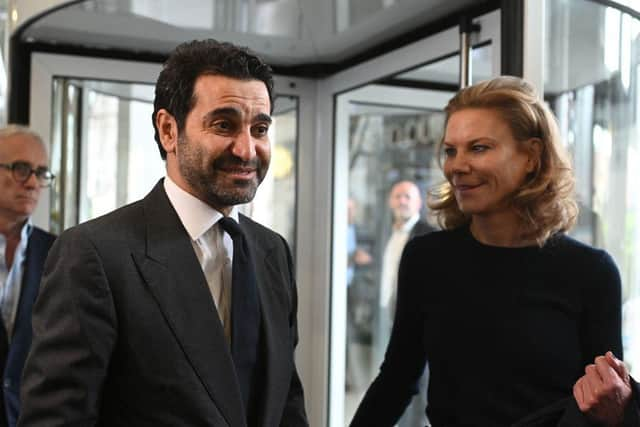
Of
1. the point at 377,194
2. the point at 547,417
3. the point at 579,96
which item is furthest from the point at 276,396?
the point at 377,194

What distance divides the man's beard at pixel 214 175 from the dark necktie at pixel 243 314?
0.21 ft

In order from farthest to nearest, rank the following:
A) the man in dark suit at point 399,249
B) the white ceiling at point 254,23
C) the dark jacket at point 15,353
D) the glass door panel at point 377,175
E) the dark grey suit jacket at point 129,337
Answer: the man in dark suit at point 399,249 < the glass door panel at point 377,175 < the white ceiling at point 254,23 < the dark jacket at point 15,353 < the dark grey suit jacket at point 129,337

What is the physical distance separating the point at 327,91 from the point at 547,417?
1.79 metres

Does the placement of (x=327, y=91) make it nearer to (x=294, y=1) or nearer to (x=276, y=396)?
(x=294, y=1)

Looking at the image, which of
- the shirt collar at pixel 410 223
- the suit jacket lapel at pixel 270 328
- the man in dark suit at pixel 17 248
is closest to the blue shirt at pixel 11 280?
the man in dark suit at pixel 17 248

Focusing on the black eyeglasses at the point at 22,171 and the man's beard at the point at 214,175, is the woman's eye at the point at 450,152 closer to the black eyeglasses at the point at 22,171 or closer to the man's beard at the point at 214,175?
the man's beard at the point at 214,175

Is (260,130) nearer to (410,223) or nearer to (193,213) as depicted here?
(193,213)

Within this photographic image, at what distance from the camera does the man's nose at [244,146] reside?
1.32 meters

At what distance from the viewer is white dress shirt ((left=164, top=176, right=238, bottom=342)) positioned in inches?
53.9

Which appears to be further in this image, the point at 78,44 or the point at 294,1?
the point at 78,44

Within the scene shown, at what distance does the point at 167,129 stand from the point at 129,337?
1.20 feet

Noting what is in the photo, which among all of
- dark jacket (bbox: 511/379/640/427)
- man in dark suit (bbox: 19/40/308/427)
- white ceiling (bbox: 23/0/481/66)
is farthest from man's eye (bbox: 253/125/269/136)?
white ceiling (bbox: 23/0/481/66)

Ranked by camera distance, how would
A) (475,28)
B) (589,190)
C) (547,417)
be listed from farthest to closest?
(589,190), (475,28), (547,417)

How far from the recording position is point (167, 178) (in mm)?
1416
